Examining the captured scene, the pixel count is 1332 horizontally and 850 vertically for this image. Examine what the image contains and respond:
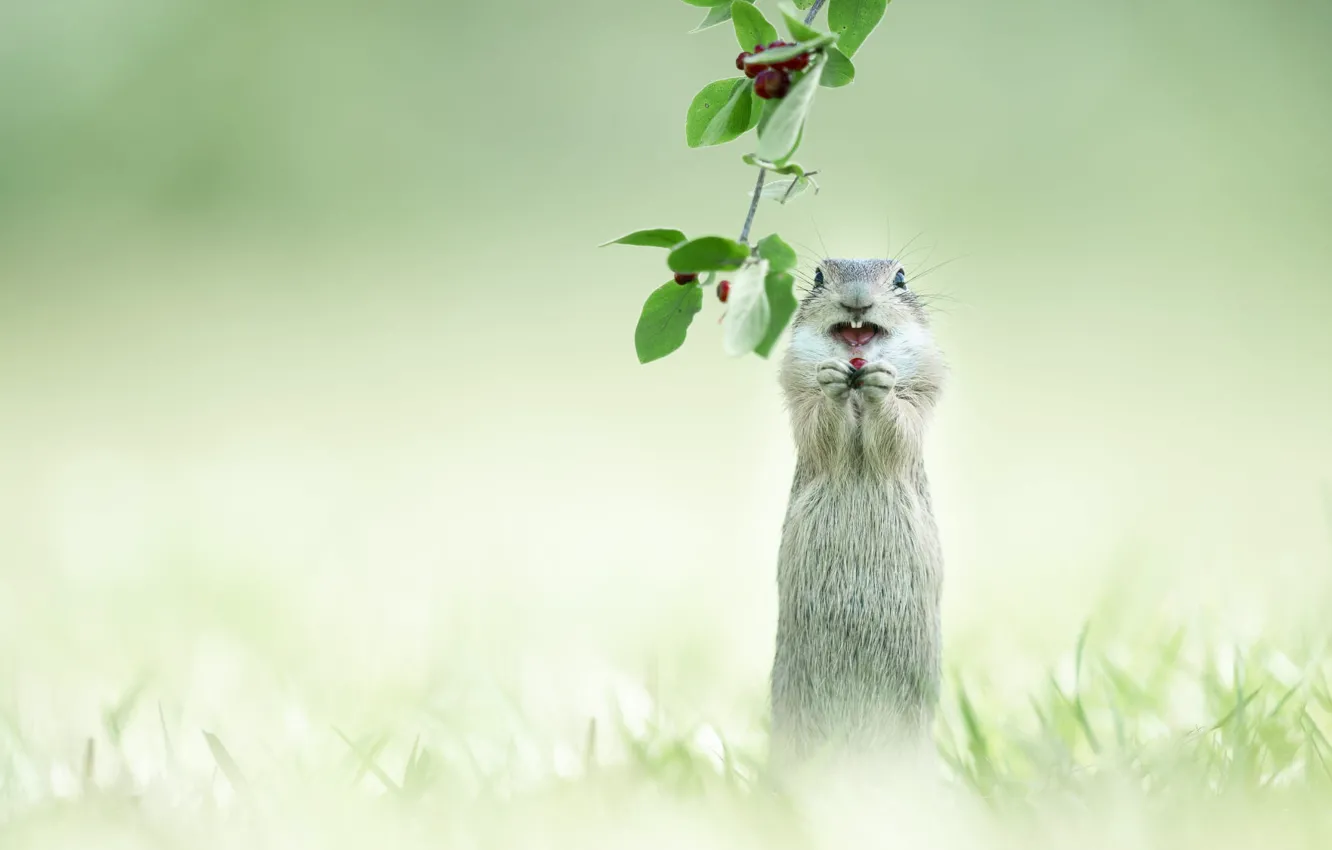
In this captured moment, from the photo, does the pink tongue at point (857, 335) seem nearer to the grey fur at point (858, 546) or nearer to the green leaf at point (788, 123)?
the grey fur at point (858, 546)

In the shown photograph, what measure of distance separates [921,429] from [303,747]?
1425 millimetres

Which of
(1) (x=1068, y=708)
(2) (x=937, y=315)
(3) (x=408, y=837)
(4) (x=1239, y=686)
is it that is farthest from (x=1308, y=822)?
(3) (x=408, y=837)

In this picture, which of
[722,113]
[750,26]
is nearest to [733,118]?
[722,113]

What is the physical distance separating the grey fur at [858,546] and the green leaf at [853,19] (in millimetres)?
555

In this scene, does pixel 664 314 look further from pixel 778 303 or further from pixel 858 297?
pixel 858 297

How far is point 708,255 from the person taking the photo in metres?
1.88

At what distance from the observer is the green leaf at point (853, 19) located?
85.3 inches

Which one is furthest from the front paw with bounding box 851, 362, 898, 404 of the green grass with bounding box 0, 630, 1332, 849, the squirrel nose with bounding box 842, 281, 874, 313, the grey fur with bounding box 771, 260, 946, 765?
the green grass with bounding box 0, 630, 1332, 849

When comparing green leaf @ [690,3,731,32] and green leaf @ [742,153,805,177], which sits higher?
green leaf @ [690,3,731,32]

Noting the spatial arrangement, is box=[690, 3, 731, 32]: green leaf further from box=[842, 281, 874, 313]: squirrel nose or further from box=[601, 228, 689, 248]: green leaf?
box=[842, 281, 874, 313]: squirrel nose

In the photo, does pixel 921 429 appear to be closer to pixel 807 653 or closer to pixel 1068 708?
pixel 807 653

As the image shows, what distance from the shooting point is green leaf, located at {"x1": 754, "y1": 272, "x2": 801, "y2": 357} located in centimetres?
184

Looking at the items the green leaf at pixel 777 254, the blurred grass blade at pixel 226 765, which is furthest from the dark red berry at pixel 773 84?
the blurred grass blade at pixel 226 765

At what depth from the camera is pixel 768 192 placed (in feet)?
7.25
